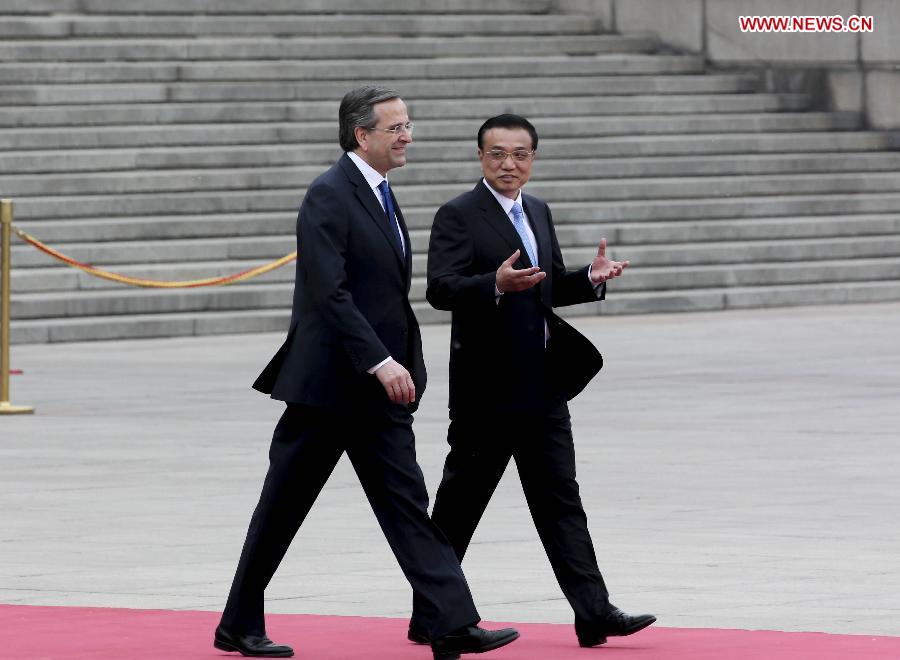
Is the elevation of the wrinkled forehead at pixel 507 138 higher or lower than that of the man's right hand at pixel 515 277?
higher

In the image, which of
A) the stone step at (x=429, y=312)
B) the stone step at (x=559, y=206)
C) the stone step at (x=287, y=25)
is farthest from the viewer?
the stone step at (x=287, y=25)

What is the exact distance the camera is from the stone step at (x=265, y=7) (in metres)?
26.2

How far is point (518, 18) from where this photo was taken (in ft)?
94.7

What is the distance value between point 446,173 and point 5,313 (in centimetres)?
978

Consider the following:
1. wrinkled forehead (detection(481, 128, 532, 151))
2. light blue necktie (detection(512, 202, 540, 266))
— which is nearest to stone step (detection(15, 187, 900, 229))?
light blue necktie (detection(512, 202, 540, 266))

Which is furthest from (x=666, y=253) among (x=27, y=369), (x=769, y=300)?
(x=27, y=369)

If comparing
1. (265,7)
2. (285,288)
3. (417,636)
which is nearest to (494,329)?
(417,636)

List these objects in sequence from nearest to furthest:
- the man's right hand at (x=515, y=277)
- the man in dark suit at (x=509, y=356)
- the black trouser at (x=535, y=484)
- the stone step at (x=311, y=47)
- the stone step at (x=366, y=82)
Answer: the man's right hand at (x=515, y=277) < the black trouser at (x=535, y=484) < the man in dark suit at (x=509, y=356) < the stone step at (x=366, y=82) < the stone step at (x=311, y=47)

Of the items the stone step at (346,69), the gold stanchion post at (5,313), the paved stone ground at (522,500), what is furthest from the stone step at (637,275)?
the gold stanchion post at (5,313)

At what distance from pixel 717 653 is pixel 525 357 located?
3.89ft

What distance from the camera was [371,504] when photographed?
713 cm

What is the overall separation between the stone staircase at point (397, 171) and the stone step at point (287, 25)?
0.09 ft

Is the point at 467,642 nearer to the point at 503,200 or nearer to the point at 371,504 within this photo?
the point at 371,504

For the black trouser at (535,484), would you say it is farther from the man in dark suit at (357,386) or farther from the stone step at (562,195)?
the stone step at (562,195)
